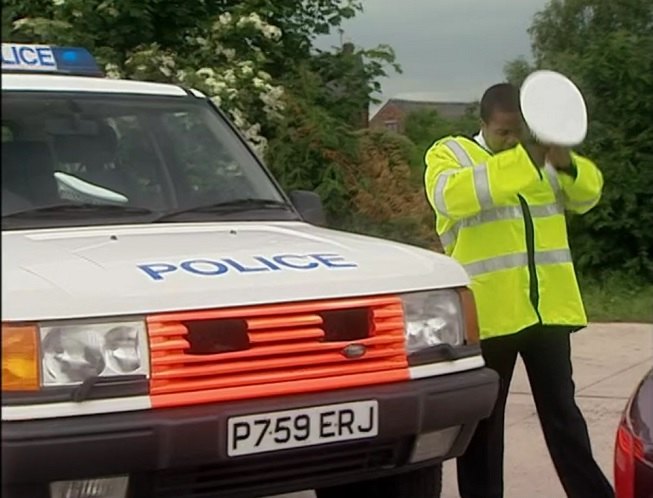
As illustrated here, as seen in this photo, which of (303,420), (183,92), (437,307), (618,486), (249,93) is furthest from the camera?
(249,93)

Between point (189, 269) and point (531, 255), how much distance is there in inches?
56.9

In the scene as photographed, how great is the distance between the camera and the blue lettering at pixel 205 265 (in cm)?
353

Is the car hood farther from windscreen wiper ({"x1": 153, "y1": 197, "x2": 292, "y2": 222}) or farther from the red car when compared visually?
the red car

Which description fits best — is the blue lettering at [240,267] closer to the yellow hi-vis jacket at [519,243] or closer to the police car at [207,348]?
the police car at [207,348]

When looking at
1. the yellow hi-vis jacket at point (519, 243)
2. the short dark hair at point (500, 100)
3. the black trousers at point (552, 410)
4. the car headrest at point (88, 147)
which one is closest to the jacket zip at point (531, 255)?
the yellow hi-vis jacket at point (519, 243)

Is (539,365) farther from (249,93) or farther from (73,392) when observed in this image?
(249,93)

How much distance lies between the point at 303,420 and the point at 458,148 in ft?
4.67

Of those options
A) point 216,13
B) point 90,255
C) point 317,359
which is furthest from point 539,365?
point 216,13

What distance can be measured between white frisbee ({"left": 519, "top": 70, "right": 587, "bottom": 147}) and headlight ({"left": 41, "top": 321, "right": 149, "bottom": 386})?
1.60 metres

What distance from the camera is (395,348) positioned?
146 inches

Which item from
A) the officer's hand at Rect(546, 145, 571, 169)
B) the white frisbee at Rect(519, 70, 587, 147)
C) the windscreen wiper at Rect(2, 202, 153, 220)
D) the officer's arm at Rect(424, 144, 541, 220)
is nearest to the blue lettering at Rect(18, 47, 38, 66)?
→ the windscreen wiper at Rect(2, 202, 153, 220)

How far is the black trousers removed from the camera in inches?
174

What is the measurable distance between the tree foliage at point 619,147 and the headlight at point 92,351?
9.01m

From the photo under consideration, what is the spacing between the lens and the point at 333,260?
3.83 m
